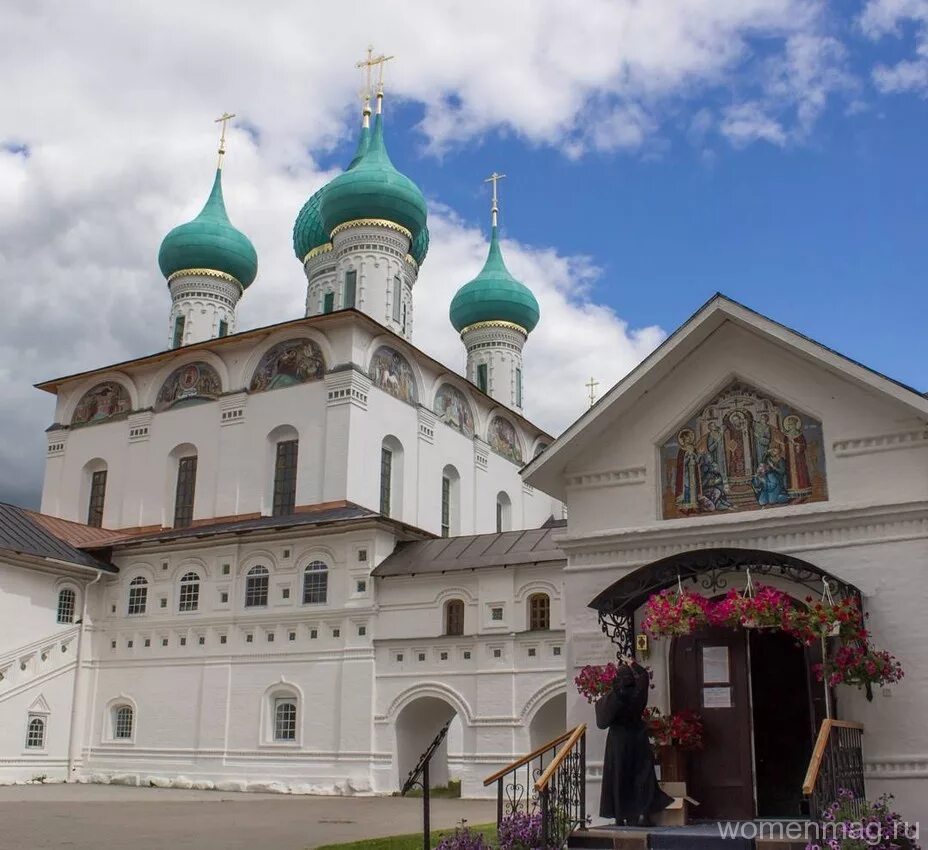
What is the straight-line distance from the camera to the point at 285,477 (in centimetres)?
2547

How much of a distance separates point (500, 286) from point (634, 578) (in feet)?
85.9

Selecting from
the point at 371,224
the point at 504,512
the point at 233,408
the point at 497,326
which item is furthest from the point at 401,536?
the point at 497,326

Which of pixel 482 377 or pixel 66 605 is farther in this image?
pixel 482 377

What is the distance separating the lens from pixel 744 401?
11133 mm

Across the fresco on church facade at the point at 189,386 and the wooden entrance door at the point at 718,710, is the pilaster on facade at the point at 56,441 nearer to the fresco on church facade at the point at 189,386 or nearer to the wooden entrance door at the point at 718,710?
the fresco on church facade at the point at 189,386

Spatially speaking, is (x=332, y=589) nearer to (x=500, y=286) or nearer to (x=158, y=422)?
(x=158, y=422)

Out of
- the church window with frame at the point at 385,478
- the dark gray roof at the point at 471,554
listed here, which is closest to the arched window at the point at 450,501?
the church window with frame at the point at 385,478

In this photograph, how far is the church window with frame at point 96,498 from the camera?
28062 mm

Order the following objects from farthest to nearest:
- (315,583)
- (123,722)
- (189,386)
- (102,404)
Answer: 1. (102,404)
2. (189,386)
3. (123,722)
4. (315,583)

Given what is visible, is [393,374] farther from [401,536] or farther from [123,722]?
[123,722]

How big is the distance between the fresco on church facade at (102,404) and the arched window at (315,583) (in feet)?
28.3

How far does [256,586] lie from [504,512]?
33.0ft

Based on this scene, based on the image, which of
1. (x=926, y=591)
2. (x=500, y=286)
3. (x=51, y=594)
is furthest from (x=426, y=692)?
(x=500, y=286)

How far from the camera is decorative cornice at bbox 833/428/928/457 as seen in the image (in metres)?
10.1
